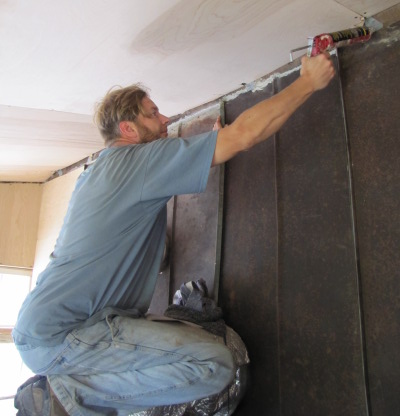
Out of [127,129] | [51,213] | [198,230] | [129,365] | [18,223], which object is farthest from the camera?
[18,223]

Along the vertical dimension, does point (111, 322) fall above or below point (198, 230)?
below

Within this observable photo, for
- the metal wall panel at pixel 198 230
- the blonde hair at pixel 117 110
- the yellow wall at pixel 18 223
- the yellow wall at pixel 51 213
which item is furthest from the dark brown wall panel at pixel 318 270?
the yellow wall at pixel 18 223

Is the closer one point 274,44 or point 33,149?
point 274,44

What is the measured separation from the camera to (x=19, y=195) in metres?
3.76

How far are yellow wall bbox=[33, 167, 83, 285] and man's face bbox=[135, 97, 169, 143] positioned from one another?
166cm

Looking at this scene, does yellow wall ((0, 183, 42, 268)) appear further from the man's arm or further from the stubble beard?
the man's arm

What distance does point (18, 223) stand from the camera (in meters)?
3.69

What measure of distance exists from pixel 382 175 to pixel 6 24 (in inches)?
57.9

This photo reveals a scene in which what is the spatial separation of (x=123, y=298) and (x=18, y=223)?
8.53 ft

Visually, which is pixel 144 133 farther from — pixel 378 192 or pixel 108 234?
pixel 378 192

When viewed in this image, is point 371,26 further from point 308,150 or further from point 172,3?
point 172,3

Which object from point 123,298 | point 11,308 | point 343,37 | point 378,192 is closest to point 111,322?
point 123,298

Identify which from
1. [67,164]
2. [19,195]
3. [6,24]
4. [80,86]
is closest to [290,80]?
[80,86]

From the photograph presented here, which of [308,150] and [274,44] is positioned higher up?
[274,44]
